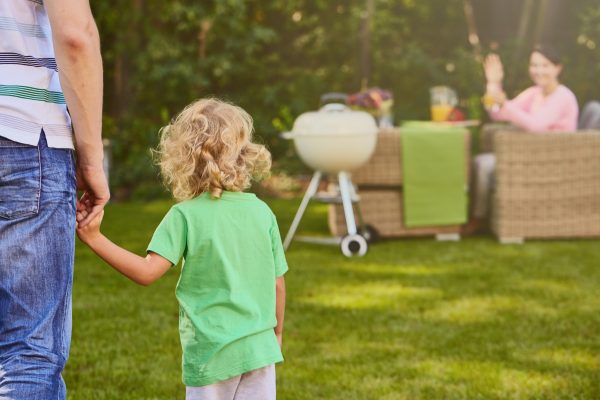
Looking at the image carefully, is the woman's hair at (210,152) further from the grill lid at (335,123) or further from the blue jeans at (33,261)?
the grill lid at (335,123)

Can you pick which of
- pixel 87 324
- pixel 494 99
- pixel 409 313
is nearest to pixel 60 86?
pixel 87 324

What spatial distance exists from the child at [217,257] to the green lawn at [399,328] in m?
0.88

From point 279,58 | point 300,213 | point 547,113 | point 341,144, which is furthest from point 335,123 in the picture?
point 279,58

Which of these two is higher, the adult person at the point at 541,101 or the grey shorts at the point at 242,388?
the grey shorts at the point at 242,388

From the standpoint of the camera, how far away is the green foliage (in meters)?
8.75

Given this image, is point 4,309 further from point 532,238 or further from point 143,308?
Answer: point 532,238

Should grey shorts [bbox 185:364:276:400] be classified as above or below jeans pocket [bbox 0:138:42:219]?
below

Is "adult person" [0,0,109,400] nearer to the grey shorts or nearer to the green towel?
the grey shorts

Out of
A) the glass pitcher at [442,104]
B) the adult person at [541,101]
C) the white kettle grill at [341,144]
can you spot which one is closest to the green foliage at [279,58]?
the glass pitcher at [442,104]

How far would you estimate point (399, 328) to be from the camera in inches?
129

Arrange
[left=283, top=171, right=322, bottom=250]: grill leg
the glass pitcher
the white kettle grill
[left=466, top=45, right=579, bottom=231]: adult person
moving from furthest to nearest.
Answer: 1. the glass pitcher
2. [left=466, top=45, right=579, bottom=231]: adult person
3. [left=283, top=171, right=322, bottom=250]: grill leg
4. the white kettle grill

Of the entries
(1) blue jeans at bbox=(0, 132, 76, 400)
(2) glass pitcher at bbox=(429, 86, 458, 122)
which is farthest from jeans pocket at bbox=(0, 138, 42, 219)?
(2) glass pitcher at bbox=(429, 86, 458, 122)

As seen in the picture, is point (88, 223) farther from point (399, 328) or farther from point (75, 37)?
point (399, 328)

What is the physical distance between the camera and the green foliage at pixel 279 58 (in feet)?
28.7
